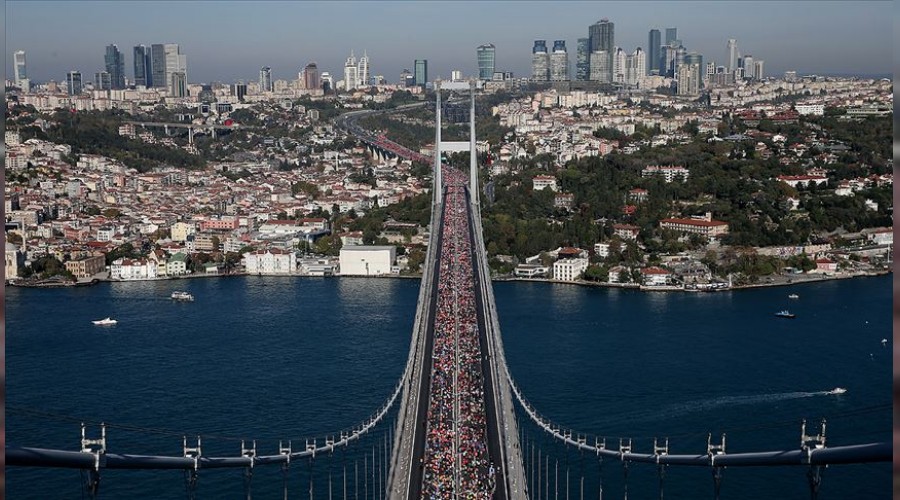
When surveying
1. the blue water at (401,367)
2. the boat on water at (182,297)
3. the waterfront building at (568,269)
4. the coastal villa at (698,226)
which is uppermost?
the coastal villa at (698,226)

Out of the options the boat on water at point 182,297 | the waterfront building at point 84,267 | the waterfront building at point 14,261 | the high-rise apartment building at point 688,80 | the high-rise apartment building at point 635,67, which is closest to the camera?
the boat on water at point 182,297

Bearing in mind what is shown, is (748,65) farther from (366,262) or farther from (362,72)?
(366,262)

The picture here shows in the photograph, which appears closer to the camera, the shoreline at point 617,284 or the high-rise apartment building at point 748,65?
the shoreline at point 617,284

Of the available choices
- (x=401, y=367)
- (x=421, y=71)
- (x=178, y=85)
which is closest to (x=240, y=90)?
(x=178, y=85)

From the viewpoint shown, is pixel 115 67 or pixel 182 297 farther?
pixel 115 67

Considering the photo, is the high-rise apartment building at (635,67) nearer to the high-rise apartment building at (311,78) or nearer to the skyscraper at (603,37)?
the skyscraper at (603,37)

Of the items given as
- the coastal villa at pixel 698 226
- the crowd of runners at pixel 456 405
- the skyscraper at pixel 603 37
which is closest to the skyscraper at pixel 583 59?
the skyscraper at pixel 603 37

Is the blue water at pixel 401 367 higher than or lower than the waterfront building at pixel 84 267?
lower

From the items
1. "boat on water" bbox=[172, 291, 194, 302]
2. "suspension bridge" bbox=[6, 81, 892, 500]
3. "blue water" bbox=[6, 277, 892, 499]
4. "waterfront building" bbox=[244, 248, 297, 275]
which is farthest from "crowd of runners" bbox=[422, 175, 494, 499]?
"waterfront building" bbox=[244, 248, 297, 275]
